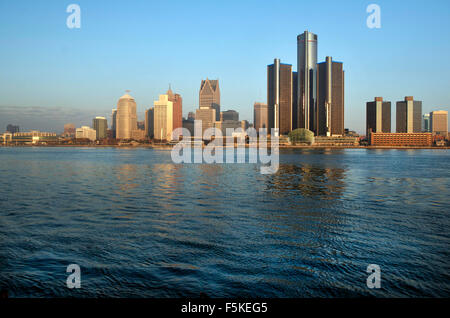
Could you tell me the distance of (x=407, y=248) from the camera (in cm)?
1498

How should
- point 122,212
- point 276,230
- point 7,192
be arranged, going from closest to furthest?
point 276,230 → point 122,212 → point 7,192

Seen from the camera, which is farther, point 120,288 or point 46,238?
point 46,238

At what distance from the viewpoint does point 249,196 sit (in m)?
30.6

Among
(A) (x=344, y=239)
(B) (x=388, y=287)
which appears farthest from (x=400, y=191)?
(B) (x=388, y=287)

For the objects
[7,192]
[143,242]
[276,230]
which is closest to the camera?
[143,242]

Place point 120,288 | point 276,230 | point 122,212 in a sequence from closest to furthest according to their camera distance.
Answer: point 120,288, point 276,230, point 122,212

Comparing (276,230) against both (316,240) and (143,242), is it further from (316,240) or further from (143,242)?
(143,242)

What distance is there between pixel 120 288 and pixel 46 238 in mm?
8094

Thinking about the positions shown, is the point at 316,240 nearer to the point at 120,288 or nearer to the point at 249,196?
the point at 120,288

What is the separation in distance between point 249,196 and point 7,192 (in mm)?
23806
